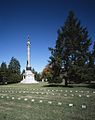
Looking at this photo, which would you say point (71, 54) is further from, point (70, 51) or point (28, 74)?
point (28, 74)

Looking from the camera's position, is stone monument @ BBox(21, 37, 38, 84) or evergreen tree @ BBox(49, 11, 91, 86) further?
stone monument @ BBox(21, 37, 38, 84)

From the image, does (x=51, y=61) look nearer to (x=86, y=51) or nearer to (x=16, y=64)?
(x=86, y=51)

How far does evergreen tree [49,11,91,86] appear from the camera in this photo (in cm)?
4278

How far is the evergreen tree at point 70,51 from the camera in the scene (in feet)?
140

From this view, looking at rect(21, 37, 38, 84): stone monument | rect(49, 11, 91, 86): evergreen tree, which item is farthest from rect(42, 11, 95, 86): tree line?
rect(21, 37, 38, 84): stone monument

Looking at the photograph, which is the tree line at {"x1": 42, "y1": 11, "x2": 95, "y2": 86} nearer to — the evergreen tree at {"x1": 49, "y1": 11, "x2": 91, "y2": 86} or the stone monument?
the evergreen tree at {"x1": 49, "y1": 11, "x2": 91, "y2": 86}

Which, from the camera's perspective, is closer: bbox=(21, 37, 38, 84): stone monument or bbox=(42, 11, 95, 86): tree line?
bbox=(42, 11, 95, 86): tree line

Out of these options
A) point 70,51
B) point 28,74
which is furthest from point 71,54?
point 28,74

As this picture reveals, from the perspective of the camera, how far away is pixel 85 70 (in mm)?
41562

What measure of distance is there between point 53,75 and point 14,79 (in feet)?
124

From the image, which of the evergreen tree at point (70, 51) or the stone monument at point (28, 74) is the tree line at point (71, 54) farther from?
the stone monument at point (28, 74)

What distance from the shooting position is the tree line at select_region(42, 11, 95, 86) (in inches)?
1671

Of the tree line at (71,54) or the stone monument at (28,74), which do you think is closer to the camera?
the tree line at (71,54)

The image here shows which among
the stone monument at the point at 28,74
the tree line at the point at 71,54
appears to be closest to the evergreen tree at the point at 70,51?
the tree line at the point at 71,54
